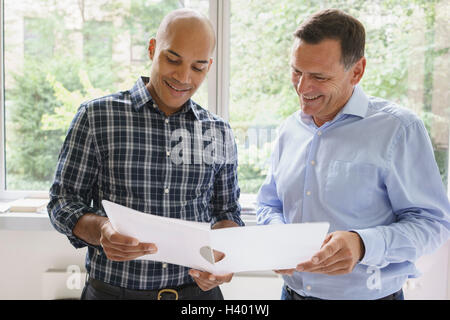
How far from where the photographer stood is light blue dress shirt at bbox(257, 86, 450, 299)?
1.23 meters

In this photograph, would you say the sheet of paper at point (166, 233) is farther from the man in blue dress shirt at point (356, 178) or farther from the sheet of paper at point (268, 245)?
the man in blue dress shirt at point (356, 178)

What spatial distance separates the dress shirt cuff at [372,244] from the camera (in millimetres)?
1163

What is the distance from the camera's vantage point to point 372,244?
116 centimetres

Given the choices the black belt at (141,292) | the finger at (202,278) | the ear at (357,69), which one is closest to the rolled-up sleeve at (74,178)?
the black belt at (141,292)

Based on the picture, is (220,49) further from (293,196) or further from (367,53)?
(293,196)

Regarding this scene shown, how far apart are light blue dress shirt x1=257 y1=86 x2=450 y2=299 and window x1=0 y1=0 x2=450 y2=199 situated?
1127 mm

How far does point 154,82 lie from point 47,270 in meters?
1.46

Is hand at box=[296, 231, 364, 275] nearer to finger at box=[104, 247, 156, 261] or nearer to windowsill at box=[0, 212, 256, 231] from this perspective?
finger at box=[104, 247, 156, 261]

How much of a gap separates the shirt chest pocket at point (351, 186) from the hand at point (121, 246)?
A: 56cm

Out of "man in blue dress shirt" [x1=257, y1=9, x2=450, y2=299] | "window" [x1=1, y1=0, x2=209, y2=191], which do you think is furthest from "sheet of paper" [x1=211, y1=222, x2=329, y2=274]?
→ "window" [x1=1, y1=0, x2=209, y2=191]

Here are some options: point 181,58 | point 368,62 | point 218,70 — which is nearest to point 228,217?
point 181,58

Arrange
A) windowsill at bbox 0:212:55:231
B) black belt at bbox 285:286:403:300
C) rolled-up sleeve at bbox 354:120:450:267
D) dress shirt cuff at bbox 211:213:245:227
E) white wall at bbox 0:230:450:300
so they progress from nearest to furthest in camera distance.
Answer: rolled-up sleeve at bbox 354:120:450:267
black belt at bbox 285:286:403:300
dress shirt cuff at bbox 211:213:245:227
windowsill at bbox 0:212:55:231
white wall at bbox 0:230:450:300

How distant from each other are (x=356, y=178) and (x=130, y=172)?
689mm
